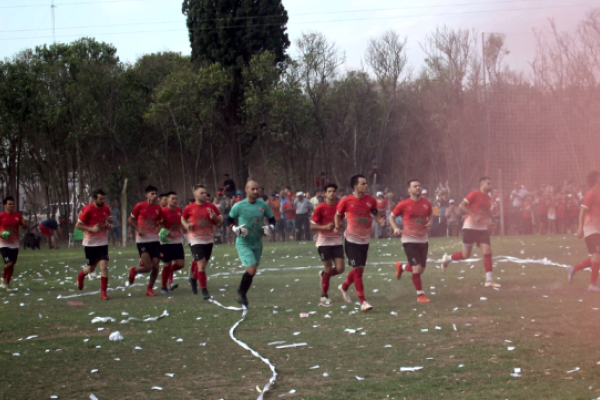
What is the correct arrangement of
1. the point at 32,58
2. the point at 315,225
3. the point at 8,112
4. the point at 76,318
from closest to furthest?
1. the point at 76,318
2. the point at 315,225
3. the point at 8,112
4. the point at 32,58

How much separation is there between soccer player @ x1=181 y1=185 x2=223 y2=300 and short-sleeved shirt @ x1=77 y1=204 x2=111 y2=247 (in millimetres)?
1631

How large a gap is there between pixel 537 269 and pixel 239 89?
98.3ft

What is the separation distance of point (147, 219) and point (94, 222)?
3.62ft

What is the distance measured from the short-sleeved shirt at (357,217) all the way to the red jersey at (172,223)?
4497 millimetres

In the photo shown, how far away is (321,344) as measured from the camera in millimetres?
8414

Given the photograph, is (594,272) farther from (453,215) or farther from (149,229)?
(453,215)

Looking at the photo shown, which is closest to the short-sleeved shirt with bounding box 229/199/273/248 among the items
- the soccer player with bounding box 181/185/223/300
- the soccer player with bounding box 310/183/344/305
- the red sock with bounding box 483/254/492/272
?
the soccer player with bounding box 310/183/344/305

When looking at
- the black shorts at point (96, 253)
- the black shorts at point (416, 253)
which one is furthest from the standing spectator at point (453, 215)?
the black shorts at point (96, 253)

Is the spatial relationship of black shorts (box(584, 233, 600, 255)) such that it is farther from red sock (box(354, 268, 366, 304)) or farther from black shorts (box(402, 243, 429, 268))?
red sock (box(354, 268, 366, 304))

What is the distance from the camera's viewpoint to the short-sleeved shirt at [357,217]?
38.3 ft

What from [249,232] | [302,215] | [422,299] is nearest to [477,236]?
[422,299]

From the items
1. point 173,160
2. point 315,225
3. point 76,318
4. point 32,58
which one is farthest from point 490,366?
point 173,160

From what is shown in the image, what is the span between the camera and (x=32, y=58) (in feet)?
143

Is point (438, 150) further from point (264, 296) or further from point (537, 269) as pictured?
point (264, 296)
